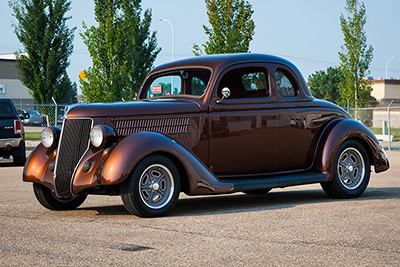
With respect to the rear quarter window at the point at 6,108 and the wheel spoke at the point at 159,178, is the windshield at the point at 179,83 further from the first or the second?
the rear quarter window at the point at 6,108

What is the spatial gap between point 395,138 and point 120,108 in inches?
1325

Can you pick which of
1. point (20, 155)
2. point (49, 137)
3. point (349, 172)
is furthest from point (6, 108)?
point (349, 172)

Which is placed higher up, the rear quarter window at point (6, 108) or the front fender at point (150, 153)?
the rear quarter window at point (6, 108)

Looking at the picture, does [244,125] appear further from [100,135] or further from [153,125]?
[100,135]

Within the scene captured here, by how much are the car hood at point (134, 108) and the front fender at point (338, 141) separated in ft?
6.67

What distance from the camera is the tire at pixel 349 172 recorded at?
8945 millimetres

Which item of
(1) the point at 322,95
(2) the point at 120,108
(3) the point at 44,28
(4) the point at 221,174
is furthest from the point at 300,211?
(1) the point at 322,95

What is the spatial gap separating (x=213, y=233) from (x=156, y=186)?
53.0 inches

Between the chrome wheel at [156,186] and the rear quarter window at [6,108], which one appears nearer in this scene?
the chrome wheel at [156,186]

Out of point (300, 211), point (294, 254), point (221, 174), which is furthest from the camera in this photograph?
point (221, 174)

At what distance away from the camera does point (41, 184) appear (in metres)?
8.07

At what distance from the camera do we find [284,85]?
29.4ft

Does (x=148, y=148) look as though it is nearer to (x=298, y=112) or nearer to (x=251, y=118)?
(x=251, y=118)

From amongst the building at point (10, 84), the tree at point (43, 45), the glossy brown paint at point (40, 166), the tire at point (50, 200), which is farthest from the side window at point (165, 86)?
the building at point (10, 84)
